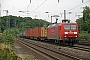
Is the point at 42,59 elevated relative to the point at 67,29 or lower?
lower

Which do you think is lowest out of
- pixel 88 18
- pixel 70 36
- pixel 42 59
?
pixel 42 59

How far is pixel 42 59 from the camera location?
16.2 m

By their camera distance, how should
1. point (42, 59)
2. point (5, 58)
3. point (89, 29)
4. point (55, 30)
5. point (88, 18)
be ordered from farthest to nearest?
point (88, 18) < point (89, 29) < point (55, 30) < point (42, 59) < point (5, 58)

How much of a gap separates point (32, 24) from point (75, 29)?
64.2 meters

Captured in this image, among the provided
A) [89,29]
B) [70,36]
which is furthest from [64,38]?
[89,29]

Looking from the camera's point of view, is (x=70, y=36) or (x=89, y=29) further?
(x=89, y=29)

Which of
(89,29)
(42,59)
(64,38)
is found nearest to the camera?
(42,59)

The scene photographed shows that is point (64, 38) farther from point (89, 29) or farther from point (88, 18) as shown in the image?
point (88, 18)

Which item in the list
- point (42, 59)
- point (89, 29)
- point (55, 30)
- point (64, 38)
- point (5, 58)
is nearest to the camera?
point (5, 58)

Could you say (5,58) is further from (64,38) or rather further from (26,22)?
(26,22)

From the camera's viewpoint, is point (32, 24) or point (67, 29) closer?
point (67, 29)

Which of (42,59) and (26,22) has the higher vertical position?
(26,22)

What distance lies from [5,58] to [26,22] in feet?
271

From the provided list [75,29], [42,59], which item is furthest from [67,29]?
[42,59]
